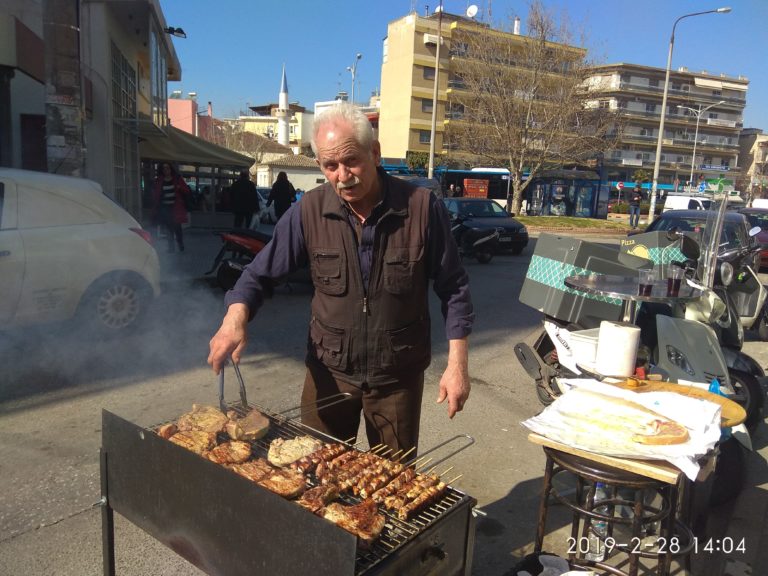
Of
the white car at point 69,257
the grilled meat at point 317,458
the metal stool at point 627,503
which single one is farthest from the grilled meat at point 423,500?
the white car at point 69,257

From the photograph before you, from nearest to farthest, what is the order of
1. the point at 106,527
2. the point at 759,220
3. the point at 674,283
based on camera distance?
the point at 106,527
the point at 674,283
the point at 759,220

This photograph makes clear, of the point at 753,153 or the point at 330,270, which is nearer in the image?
the point at 330,270

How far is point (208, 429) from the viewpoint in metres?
2.20

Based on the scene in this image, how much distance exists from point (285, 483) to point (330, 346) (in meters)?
0.68

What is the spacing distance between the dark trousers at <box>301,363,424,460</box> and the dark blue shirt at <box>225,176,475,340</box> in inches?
13.3

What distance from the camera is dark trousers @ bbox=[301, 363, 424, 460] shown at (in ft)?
8.11

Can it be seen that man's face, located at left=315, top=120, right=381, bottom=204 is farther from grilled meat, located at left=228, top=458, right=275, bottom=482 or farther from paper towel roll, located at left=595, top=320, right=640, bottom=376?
paper towel roll, located at left=595, top=320, right=640, bottom=376

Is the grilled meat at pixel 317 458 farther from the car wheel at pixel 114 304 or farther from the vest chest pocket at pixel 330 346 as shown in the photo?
the car wheel at pixel 114 304

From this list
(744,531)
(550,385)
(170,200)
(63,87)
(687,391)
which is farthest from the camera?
(170,200)

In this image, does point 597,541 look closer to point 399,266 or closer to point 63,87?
point 399,266

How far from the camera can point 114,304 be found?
20.2ft

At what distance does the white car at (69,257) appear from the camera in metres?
5.23

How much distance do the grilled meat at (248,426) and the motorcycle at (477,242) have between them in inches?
470

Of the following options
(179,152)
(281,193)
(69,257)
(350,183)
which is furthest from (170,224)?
(350,183)
